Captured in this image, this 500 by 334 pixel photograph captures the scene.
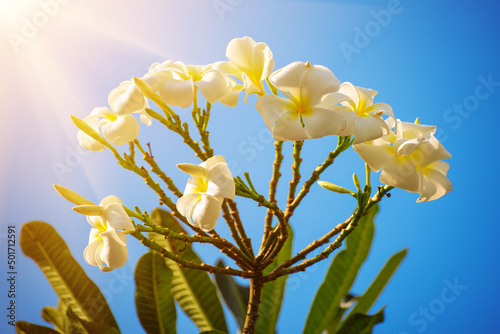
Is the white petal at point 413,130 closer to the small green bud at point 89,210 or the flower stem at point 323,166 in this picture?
the flower stem at point 323,166

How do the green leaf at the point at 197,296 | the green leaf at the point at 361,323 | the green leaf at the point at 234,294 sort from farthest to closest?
the green leaf at the point at 234,294 < the green leaf at the point at 197,296 < the green leaf at the point at 361,323

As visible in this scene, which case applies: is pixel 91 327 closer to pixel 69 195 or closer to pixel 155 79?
pixel 69 195

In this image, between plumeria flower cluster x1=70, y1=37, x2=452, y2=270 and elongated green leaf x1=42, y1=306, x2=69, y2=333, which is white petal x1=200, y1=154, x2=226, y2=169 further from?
elongated green leaf x1=42, y1=306, x2=69, y2=333

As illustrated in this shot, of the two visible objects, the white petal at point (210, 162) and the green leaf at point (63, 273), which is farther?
the green leaf at point (63, 273)

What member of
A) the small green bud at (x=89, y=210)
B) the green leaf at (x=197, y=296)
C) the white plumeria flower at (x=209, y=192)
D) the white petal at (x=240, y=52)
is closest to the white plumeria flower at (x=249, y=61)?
the white petal at (x=240, y=52)

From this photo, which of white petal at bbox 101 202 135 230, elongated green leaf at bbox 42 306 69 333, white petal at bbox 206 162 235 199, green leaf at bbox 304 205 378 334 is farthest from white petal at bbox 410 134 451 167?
elongated green leaf at bbox 42 306 69 333


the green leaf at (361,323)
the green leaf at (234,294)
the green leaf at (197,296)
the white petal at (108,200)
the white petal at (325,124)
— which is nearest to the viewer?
the white petal at (325,124)

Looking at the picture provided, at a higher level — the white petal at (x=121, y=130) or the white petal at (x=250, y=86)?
the white petal at (x=250, y=86)
